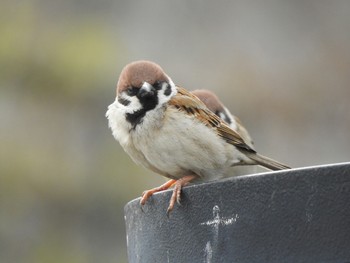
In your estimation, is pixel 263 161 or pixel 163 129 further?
pixel 263 161

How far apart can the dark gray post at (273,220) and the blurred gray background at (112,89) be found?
6542 mm

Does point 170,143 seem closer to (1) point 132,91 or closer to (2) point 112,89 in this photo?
(1) point 132,91

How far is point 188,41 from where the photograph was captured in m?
11.2

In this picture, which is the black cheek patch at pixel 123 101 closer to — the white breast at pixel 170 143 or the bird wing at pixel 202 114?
the white breast at pixel 170 143

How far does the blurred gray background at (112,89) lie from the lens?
10086 millimetres

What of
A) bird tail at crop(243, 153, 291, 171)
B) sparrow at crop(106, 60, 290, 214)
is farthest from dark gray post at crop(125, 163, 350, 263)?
bird tail at crop(243, 153, 291, 171)

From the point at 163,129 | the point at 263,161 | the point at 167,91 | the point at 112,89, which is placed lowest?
the point at 112,89

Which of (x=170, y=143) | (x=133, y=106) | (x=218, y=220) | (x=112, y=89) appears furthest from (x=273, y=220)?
(x=112, y=89)

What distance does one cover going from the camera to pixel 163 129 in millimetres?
4246

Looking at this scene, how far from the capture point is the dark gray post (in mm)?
2762

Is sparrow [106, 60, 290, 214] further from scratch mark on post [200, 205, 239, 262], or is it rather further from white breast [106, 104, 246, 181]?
scratch mark on post [200, 205, 239, 262]

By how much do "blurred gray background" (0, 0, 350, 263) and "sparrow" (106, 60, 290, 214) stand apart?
5122 millimetres

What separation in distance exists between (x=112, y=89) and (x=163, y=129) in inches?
253

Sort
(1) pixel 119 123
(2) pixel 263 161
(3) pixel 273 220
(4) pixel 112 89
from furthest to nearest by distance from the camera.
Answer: (4) pixel 112 89 → (2) pixel 263 161 → (1) pixel 119 123 → (3) pixel 273 220
